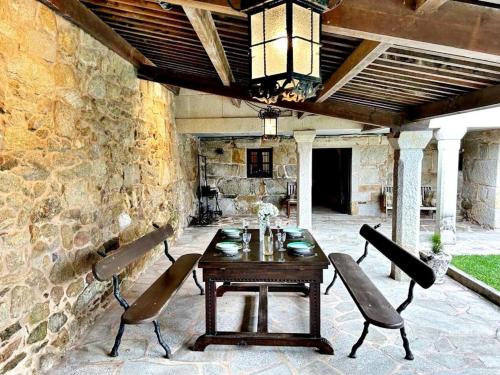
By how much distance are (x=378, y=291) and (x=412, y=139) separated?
198 centimetres

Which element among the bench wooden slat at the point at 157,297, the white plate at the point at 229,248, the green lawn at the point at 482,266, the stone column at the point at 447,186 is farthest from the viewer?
the stone column at the point at 447,186

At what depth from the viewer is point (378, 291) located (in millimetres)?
2568

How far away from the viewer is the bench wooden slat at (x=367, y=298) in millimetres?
2102

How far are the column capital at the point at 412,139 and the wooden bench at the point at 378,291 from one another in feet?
3.96

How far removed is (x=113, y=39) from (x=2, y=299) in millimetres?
2473

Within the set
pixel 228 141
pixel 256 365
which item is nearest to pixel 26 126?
pixel 256 365

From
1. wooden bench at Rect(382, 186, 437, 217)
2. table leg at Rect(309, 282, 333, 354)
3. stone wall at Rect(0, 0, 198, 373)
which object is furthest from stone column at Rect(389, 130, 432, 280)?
wooden bench at Rect(382, 186, 437, 217)

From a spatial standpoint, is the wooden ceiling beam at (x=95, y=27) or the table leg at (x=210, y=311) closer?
the wooden ceiling beam at (x=95, y=27)

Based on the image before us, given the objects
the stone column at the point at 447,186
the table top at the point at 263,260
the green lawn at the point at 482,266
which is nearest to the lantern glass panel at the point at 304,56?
the table top at the point at 263,260

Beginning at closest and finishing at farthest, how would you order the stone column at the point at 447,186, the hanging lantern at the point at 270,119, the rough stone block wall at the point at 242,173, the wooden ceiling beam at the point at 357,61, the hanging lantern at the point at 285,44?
the hanging lantern at the point at 285,44 → the wooden ceiling beam at the point at 357,61 → the hanging lantern at the point at 270,119 → the stone column at the point at 447,186 → the rough stone block wall at the point at 242,173

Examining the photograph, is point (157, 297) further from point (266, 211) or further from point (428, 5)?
point (428, 5)

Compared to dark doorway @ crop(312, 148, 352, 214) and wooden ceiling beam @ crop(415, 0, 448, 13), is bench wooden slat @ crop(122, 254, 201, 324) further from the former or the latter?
dark doorway @ crop(312, 148, 352, 214)

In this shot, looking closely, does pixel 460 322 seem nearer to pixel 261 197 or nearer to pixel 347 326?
pixel 347 326

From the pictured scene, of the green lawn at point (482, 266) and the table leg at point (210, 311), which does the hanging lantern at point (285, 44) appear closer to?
the table leg at point (210, 311)
